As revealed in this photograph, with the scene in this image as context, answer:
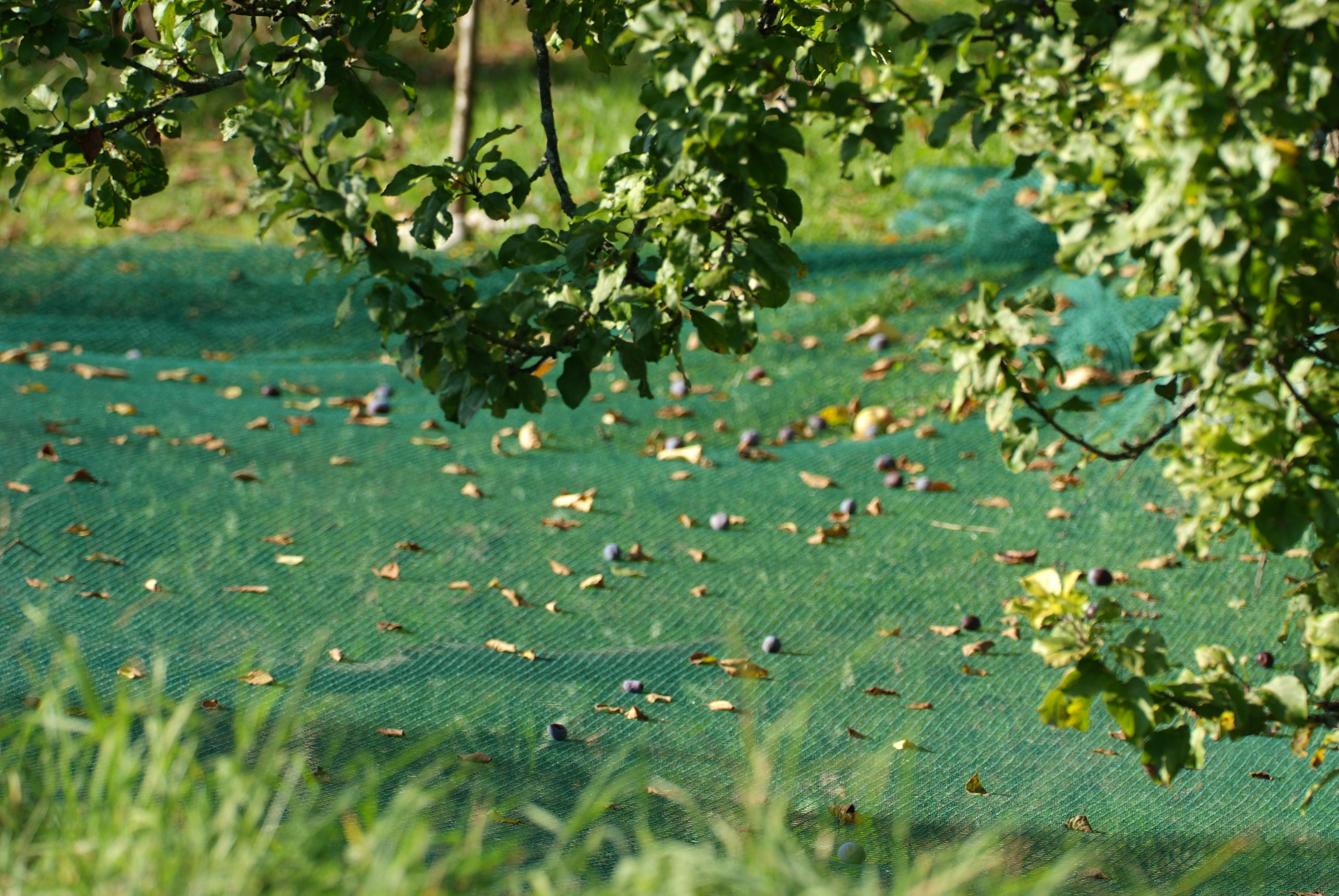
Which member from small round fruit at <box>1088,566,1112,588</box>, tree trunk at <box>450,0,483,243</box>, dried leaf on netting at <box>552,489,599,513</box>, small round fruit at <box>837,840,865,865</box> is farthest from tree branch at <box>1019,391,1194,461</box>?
tree trunk at <box>450,0,483,243</box>

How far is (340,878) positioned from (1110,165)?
1132 mm

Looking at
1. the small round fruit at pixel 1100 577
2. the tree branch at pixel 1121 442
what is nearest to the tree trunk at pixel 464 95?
the small round fruit at pixel 1100 577

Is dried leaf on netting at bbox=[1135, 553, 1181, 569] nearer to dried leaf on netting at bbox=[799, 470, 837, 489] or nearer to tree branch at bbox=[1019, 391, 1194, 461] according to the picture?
dried leaf on netting at bbox=[799, 470, 837, 489]

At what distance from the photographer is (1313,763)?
180 cm

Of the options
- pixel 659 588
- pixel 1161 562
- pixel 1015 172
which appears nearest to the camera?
pixel 1015 172

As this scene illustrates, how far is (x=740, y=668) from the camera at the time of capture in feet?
9.40

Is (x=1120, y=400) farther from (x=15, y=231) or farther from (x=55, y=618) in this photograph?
(x=15, y=231)

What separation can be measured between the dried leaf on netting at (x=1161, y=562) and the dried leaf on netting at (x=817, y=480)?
0.94 m

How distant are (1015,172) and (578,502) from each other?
229 cm

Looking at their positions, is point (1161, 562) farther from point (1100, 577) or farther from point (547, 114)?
point (547, 114)

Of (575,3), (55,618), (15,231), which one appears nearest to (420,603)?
(55,618)

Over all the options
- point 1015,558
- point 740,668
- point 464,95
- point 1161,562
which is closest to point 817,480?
point 1015,558

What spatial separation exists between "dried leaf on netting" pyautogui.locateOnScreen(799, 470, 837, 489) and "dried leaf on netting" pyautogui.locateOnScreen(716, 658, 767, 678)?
107 cm

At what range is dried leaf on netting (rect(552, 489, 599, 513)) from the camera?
3.71 metres
